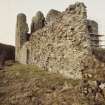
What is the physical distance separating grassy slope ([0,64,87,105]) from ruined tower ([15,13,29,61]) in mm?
5933

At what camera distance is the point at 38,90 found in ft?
39.3

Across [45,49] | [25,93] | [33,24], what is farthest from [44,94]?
[33,24]

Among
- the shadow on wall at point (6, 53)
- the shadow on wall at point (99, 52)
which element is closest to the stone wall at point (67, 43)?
the shadow on wall at point (99, 52)

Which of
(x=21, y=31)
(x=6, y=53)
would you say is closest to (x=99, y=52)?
(x=21, y=31)

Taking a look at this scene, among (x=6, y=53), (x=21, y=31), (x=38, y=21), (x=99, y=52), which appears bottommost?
(x=99, y=52)

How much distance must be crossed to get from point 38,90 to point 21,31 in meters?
9.50

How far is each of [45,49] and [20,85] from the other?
3.45 m

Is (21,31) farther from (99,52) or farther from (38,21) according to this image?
(99,52)

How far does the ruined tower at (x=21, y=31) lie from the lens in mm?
20516

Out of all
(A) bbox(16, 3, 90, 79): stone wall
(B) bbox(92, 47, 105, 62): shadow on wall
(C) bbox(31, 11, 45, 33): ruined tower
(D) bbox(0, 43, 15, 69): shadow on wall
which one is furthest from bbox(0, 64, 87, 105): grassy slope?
(D) bbox(0, 43, 15, 69): shadow on wall

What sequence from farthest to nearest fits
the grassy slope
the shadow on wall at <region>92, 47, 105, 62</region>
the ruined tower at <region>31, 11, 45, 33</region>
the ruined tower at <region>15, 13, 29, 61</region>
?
the ruined tower at <region>31, 11, 45, 33</region> → the ruined tower at <region>15, 13, 29, 61</region> → the shadow on wall at <region>92, 47, 105, 62</region> → the grassy slope

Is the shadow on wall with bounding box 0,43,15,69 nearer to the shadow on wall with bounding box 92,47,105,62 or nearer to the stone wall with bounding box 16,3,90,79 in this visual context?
the stone wall with bounding box 16,3,90,79

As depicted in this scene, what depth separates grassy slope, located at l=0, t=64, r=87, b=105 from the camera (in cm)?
1081

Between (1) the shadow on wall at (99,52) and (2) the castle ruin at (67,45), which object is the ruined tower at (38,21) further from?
(1) the shadow on wall at (99,52)
